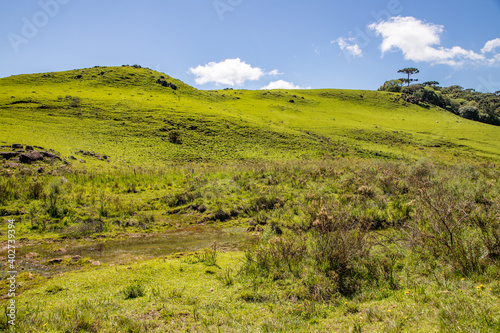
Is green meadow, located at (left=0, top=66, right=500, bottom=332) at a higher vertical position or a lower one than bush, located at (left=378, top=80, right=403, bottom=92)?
lower

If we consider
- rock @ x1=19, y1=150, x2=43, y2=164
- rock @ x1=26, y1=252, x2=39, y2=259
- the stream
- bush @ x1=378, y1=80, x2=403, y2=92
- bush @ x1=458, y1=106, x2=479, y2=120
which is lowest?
the stream

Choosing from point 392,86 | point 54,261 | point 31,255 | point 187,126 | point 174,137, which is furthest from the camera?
point 392,86

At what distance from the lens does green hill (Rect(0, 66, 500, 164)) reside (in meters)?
36.3

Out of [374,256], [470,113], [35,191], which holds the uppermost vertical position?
[470,113]

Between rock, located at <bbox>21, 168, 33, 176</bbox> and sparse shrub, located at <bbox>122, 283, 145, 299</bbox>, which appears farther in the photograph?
rock, located at <bbox>21, 168, 33, 176</bbox>

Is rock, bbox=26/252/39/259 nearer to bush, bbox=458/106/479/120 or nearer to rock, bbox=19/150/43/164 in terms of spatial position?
rock, bbox=19/150/43/164

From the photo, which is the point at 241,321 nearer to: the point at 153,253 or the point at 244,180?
the point at 153,253

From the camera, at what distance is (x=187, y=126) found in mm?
46781

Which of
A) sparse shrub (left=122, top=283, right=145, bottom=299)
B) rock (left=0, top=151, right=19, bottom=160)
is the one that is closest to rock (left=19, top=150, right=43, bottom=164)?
rock (left=0, top=151, right=19, bottom=160)

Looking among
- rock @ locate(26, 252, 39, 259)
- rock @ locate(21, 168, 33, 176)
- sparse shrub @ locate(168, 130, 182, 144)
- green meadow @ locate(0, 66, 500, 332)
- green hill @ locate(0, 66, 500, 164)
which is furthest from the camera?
sparse shrub @ locate(168, 130, 182, 144)

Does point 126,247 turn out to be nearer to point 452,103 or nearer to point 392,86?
point 452,103

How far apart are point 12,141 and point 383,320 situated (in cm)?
3638

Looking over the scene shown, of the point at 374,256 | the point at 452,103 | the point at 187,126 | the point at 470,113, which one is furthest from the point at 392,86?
the point at 374,256

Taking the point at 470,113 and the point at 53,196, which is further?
the point at 470,113
